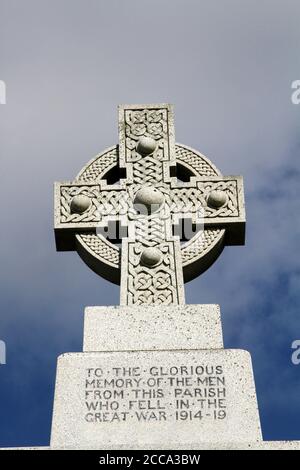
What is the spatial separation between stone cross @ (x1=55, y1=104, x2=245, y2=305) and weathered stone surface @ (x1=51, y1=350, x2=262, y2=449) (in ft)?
3.17

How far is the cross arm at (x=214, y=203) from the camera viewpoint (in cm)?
1089

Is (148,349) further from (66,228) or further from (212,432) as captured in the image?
(66,228)

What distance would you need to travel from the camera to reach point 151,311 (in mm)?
9898

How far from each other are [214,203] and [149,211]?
2.13ft

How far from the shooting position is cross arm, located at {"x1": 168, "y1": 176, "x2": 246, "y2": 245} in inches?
429

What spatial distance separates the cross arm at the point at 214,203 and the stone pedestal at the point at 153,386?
4.25ft

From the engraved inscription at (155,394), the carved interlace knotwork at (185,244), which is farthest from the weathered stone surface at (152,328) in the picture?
the carved interlace knotwork at (185,244)

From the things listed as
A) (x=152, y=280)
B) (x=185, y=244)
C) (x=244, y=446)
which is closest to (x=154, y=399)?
(x=244, y=446)

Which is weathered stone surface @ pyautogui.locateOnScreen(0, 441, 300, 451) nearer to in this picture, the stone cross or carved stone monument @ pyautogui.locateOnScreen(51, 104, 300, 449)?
carved stone monument @ pyautogui.locateOnScreen(51, 104, 300, 449)
